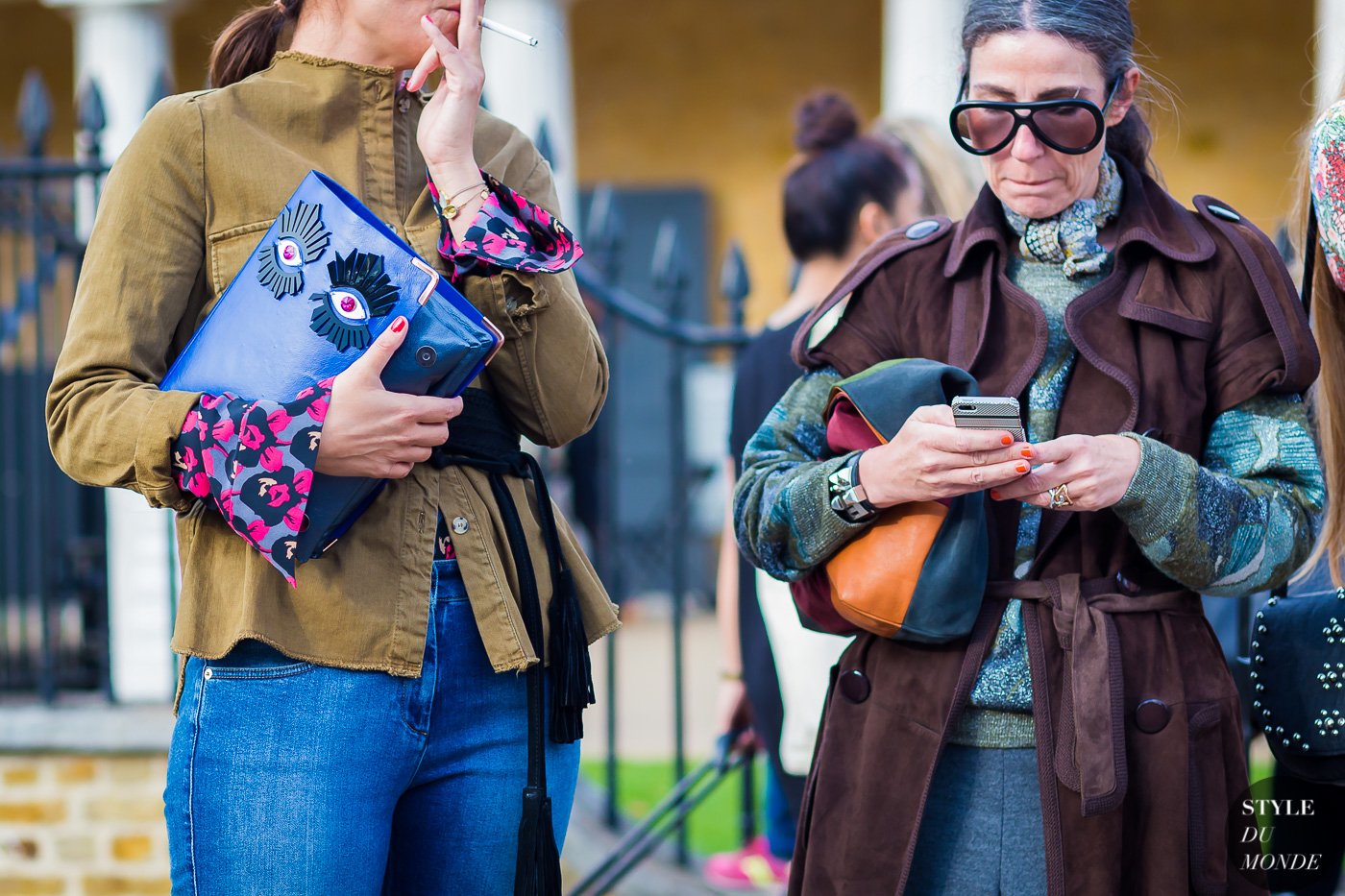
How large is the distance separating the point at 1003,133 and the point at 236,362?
1.00 metres

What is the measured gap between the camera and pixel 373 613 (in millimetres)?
1714

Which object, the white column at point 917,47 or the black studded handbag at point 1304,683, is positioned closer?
the black studded handbag at point 1304,683

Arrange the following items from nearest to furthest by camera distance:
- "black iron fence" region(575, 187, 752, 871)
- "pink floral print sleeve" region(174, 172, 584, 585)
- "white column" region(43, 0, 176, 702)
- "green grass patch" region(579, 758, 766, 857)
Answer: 1. "pink floral print sleeve" region(174, 172, 584, 585)
2. "black iron fence" region(575, 187, 752, 871)
3. "green grass patch" region(579, 758, 766, 857)
4. "white column" region(43, 0, 176, 702)

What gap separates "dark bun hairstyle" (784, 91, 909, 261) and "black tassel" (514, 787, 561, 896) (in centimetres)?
175

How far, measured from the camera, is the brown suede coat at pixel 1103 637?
1777 millimetres

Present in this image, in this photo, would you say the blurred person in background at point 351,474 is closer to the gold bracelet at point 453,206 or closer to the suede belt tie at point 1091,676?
the gold bracelet at point 453,206

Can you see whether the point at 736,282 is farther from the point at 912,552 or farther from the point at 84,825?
the point at 912,552

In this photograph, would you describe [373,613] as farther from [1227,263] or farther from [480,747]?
[1227,263]

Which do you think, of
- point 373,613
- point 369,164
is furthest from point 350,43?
point 373,613

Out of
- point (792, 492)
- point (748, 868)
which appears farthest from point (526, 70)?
point (792, 492)

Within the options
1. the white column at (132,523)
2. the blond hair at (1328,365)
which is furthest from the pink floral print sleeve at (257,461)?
the white column at (132,523)

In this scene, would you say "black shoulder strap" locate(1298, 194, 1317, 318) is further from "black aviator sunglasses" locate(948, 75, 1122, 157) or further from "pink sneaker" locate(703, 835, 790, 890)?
"pink sneaker" locate(703, 835, 790, 890)

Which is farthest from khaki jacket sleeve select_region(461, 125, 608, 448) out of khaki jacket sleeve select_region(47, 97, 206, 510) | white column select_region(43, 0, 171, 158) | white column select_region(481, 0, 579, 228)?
white column select_region(43, 0, 171, 158)

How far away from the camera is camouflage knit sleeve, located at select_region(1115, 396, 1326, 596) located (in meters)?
1.75
